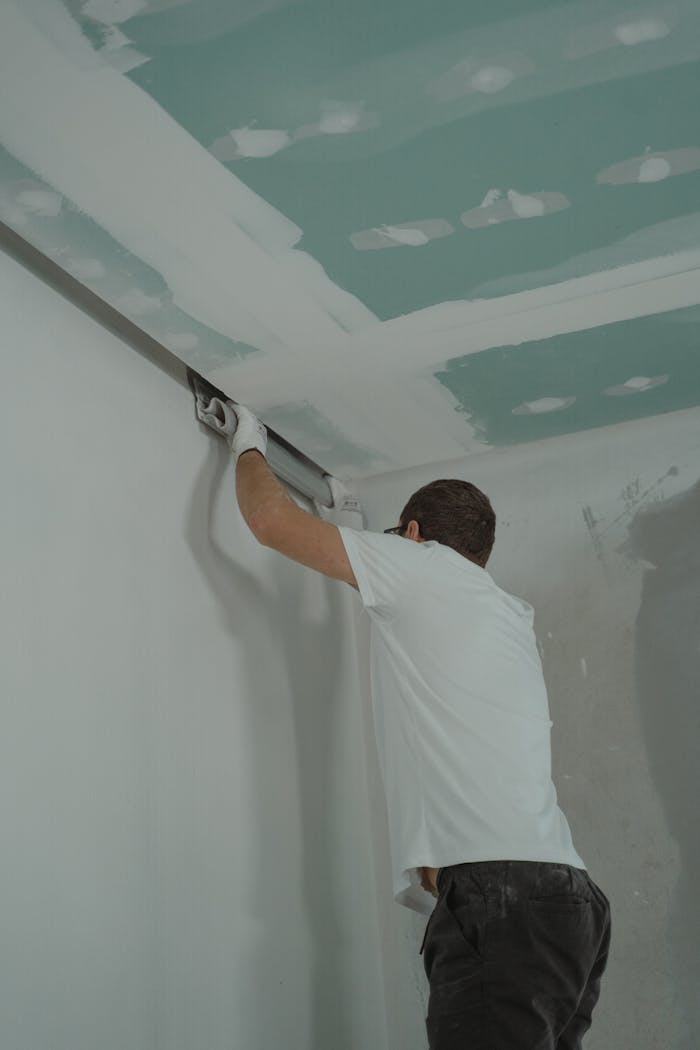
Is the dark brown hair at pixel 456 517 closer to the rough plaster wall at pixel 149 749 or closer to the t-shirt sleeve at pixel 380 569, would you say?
the t-shirt sleeve at pixel 380 569

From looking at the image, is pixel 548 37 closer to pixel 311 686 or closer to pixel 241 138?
pixel 241 138

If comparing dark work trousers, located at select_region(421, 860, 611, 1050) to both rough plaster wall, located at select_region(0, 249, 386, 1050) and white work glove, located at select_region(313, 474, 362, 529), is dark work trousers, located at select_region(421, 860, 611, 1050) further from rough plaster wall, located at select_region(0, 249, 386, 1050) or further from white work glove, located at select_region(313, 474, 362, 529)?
white work glove, located at select_region(313, 474, 362, 529)

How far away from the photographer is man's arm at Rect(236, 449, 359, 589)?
7.23 feet

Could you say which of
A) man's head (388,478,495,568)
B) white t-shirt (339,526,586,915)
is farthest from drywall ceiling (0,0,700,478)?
white t-shirt (339,526,586,915)

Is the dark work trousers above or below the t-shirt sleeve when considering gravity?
below

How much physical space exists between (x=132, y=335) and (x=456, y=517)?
0.92 metres

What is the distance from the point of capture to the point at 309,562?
7.32 ft

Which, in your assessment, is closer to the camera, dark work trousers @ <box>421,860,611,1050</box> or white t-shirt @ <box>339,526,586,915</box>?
dark work trousers @ <box>421,860,611,1050</box>

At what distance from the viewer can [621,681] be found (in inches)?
111

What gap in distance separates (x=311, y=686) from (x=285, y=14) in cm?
185

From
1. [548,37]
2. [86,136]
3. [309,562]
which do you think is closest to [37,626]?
[309,562]

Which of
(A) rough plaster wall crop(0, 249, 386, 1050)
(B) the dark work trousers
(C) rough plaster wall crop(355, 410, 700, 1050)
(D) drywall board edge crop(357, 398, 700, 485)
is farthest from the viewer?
(D) drywall board edge crop(357, 398, 700, 485)

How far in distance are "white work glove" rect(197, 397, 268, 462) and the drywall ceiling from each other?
0.05m

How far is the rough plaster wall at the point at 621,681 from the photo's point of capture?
102 inches
